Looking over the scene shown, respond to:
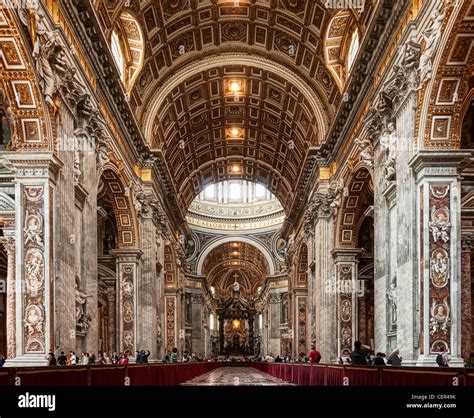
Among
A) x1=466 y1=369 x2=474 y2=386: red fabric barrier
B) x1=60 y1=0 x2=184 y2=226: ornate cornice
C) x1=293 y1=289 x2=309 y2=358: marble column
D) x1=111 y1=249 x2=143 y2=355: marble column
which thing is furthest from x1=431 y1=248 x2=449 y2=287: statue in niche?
x1=293 y1=289 x2=309 y2=358: marble column

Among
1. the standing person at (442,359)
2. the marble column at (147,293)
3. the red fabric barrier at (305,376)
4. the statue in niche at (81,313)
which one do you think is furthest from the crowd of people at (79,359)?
the standing person at (442,359)

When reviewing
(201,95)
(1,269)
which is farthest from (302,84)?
(1,269)

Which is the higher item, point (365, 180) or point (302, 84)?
point (302, 84)

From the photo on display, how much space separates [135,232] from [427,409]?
20467 mm

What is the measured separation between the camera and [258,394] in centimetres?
502

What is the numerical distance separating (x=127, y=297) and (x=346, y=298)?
756cm

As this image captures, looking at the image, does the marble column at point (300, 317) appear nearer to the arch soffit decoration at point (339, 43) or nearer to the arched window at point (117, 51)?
the arch soffit decoration at point (339, 43)

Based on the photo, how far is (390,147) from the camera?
16.0 meters

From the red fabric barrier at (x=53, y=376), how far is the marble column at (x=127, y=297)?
45.0 ft

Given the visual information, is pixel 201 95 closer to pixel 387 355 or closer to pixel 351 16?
pixel 351 16

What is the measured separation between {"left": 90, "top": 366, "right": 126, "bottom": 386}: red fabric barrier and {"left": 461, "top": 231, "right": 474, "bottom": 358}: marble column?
7.44 meters

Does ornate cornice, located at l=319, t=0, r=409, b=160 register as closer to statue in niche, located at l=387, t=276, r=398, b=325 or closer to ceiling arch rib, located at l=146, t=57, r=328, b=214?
ceiling arch rib, located at l=146, t=57, r=328, b=214

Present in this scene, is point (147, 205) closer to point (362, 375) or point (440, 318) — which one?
point (440, 318)

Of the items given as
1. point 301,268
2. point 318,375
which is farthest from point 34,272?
point 301,268
